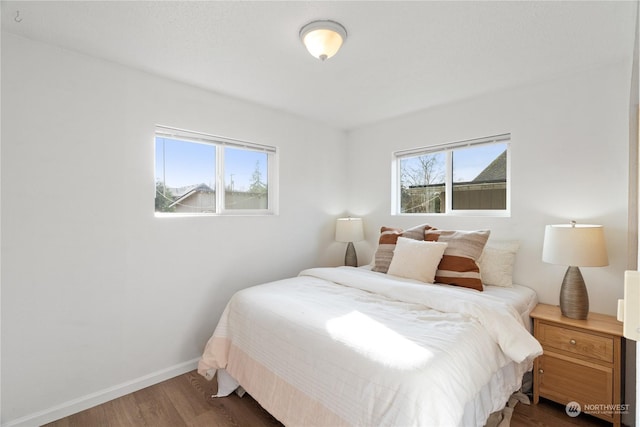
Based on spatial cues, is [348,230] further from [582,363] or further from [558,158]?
[582,363]

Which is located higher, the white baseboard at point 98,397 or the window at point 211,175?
the window at point 211,175

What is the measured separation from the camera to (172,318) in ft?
7.89

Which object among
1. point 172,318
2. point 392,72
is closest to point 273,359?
point 172,318

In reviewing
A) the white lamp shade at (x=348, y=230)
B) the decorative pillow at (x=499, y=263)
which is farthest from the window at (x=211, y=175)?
the decorative pillow at (x=499, y=263)

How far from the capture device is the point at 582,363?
1.88 meters

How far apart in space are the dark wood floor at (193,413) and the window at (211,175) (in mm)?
1352

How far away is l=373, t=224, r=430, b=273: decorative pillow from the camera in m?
2.75

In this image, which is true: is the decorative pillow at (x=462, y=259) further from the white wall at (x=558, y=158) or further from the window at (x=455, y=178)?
the window at (x=455, y=178)

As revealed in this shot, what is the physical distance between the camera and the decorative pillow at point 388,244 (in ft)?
9.02

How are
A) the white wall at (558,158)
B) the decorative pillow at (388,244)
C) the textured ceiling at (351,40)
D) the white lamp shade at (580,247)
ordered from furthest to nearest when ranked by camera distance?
the decorative pillow at (388,244)
the white wall at (558,158)
the white lamp shade at (580,247)
the textured ceiling at (351,40)

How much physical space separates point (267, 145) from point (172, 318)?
1.75 meters

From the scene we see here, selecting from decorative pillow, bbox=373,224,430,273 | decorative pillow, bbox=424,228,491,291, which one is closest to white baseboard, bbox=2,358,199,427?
decorative pillow, bbox=373,224,430,273

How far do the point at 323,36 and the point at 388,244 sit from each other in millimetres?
1822

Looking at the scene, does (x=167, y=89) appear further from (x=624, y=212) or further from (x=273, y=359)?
(x=624, y=212)
